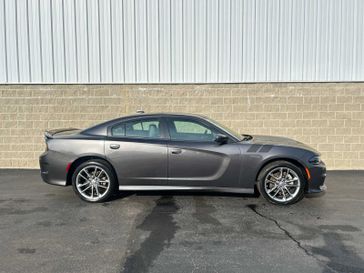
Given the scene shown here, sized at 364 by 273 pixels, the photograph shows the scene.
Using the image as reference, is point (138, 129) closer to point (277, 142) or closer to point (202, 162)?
point (202, 162)

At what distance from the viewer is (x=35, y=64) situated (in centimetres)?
933

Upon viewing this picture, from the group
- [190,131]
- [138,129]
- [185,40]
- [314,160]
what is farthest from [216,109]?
[314,160]

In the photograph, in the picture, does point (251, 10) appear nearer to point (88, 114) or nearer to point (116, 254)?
point (88, 114)

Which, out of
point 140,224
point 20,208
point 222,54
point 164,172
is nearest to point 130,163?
point 164,172

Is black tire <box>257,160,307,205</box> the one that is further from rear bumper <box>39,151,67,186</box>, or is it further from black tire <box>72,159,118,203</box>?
rear bumper <box>39,151,67,186</box>

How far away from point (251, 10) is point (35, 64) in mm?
5865

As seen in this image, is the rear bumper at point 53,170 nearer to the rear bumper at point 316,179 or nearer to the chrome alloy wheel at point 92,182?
the chrome alloy wheel at point 92,182

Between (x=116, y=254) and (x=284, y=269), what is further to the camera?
(x=116, y=254)

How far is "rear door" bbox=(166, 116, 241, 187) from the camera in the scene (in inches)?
232

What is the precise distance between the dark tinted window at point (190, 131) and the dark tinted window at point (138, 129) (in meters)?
0.28

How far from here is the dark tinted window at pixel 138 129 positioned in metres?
6.12

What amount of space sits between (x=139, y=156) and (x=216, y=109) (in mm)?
3838

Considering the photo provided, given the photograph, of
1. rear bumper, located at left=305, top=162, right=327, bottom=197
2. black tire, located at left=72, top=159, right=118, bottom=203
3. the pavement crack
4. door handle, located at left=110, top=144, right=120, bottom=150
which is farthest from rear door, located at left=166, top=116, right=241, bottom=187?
rear bumper, located at left=305, top=162, right=327, bottom=197

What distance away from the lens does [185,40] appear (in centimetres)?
925
